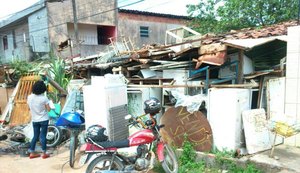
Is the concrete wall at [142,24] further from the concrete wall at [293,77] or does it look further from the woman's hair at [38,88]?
the concrete wall at [293,77]

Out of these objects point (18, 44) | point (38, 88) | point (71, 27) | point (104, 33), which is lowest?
point (38, 88)

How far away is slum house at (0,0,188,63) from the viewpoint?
723 inches

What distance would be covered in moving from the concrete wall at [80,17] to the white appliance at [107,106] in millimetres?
11777

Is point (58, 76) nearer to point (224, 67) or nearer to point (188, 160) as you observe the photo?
point (224, 67)

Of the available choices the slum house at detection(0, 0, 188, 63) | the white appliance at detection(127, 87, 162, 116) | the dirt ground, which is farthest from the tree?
the dirt ground

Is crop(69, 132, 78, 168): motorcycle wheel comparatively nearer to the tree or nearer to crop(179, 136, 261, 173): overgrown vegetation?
crop(179, 136, 261, 173): overgrown vegetation

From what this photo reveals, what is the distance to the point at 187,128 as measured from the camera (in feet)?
18.8

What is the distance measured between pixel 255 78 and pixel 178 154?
2.29 meters

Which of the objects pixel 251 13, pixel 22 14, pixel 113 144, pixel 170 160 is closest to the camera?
pixel 113 144

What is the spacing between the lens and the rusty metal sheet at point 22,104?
9750 millimetres

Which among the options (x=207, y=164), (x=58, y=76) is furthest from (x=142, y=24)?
(x=207, y=164)

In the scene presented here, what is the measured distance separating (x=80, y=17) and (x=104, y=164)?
1658 centimetres

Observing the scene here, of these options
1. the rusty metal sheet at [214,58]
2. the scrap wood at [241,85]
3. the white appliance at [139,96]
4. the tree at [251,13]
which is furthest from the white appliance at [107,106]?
the tree at [251,13]

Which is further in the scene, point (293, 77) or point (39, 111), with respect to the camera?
point (39, 111)
